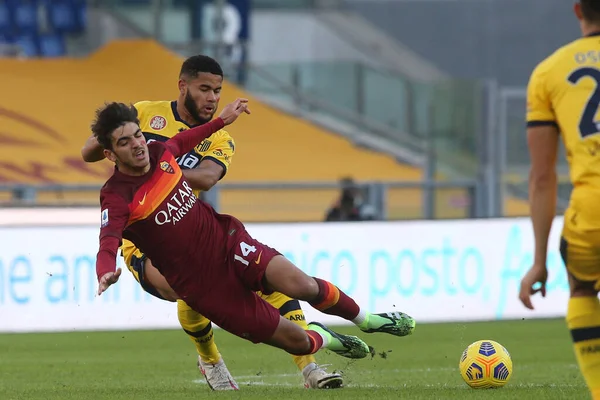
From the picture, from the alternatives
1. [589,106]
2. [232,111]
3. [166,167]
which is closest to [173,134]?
[232,111]

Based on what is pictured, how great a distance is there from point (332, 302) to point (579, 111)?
2.97m

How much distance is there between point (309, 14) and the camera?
3191cm

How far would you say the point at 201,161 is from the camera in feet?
28.0

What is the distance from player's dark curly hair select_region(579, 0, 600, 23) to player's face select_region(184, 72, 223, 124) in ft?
12.0

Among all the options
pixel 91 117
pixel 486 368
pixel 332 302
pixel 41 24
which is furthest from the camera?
pixel 41 24

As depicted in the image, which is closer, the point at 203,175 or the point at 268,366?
the point at 203,175

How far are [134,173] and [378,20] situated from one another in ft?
90.4

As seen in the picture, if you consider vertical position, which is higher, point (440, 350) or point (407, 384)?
point (407, 384)

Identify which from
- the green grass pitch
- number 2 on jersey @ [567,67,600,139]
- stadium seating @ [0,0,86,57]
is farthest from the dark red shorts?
stadium seating @ [0,0,86,57]

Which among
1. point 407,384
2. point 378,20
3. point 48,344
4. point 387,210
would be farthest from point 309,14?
point 407,384

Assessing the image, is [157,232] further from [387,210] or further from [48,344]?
[387,210]

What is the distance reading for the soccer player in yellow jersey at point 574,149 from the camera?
209 inches

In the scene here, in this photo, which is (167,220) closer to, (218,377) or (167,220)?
(167,220)

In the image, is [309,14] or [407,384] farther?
[309,14]
